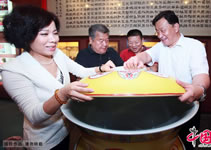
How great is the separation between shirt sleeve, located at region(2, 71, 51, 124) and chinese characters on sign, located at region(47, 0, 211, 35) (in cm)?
242

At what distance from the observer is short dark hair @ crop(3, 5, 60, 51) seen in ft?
2.71

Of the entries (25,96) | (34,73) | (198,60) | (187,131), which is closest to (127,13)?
(198,60)

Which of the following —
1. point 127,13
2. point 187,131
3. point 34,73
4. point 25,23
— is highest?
point 127,13

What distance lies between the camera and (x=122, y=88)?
20.5 inches

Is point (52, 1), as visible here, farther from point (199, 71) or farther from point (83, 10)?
point (199, 71)

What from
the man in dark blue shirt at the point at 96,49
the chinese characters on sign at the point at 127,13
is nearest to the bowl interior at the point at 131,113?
the man in dark blue shirt at the point at 96,49

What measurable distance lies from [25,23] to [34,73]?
0.89ft

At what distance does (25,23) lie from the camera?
0.83m

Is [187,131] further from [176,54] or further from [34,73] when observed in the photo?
[34,73]

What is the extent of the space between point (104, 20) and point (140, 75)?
260cm

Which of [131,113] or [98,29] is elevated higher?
[98,29]

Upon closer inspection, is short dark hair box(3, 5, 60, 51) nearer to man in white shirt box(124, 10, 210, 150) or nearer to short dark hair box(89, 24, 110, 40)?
man in white shirt box(124, 10, 210, 150)

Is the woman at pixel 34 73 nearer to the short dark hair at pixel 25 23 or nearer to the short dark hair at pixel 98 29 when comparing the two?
the short dark hair at pixel 25 23

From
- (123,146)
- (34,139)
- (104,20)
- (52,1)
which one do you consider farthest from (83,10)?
(123,146)
